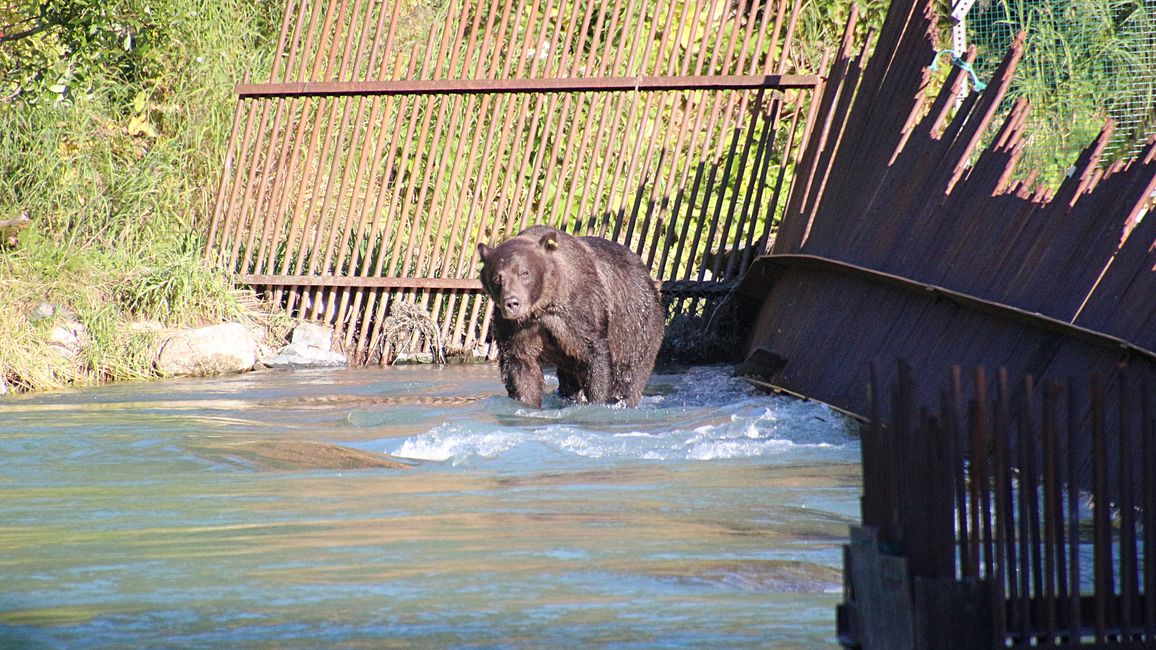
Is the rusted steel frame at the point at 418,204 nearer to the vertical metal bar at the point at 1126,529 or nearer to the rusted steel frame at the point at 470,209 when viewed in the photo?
the rusted steel frame at the point at 470,209

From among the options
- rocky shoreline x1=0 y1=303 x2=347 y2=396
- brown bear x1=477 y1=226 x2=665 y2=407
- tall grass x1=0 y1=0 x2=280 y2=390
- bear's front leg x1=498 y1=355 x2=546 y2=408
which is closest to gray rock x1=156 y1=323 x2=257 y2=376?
rocky shoreline x1=0 y1=303 x2=347 y2=396

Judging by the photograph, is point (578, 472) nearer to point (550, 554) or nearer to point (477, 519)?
point (477, 519)

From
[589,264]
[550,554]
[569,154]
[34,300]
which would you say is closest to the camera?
[550,554]

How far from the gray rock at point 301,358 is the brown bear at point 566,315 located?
361 centimetres

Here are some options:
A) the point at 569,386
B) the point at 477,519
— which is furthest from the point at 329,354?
the point at 477,519

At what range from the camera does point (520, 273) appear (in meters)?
8.50

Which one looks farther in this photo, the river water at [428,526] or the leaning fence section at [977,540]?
the river water at [428,526]

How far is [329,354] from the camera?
12.8 m

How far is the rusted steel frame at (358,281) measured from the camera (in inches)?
499

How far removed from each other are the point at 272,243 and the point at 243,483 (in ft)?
22.4

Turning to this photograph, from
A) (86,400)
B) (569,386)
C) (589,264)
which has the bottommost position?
(86,400)

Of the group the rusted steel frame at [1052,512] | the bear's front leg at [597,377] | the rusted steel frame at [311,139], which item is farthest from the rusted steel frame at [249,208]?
the rusted steel frame at [1052,512]

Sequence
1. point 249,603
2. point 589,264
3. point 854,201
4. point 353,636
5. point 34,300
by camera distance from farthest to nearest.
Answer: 1. point 34,300
2. point 589,264
3. point 854,201
4. point 249,603
5. point 353,636

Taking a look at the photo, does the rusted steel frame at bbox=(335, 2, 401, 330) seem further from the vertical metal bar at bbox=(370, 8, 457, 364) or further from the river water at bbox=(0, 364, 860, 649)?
the river water at bbox=(0, 364, 860, 649)
